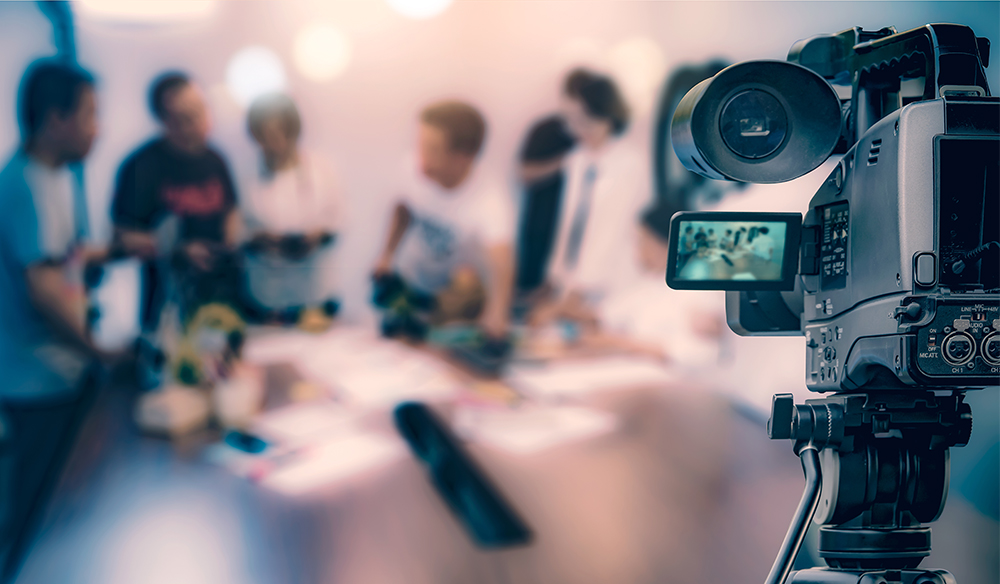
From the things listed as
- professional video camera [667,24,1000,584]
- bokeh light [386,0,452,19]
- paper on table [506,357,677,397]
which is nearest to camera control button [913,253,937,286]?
professional video camera [667,24,1000,584]

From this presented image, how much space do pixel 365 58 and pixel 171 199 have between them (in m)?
0.78

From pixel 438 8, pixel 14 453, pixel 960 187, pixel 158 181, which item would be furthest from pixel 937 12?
pixel 14 453

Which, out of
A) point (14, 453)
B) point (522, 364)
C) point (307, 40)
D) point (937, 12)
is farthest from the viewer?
point (522, 364)

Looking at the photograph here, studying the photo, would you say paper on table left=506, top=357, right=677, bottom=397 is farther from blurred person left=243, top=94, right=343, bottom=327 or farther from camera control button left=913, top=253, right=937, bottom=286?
camera control button left=913, top=253, right=937, bottom=286

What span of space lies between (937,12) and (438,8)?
1.37 metres

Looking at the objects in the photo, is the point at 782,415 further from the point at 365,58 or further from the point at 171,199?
the point at 171,199

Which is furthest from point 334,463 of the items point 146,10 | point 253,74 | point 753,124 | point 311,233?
point 146,10

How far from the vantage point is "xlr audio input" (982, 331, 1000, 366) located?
570 millimetres

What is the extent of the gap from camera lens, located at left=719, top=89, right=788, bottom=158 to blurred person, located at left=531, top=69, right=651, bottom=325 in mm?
1486

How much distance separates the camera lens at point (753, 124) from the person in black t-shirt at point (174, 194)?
70.0 inches

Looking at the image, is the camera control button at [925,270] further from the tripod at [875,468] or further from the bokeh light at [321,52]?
the bokeh light at [321,52]

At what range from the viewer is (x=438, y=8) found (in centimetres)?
199

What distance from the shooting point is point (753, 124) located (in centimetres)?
65

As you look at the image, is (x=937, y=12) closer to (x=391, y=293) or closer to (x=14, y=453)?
(x=391, y=293)
